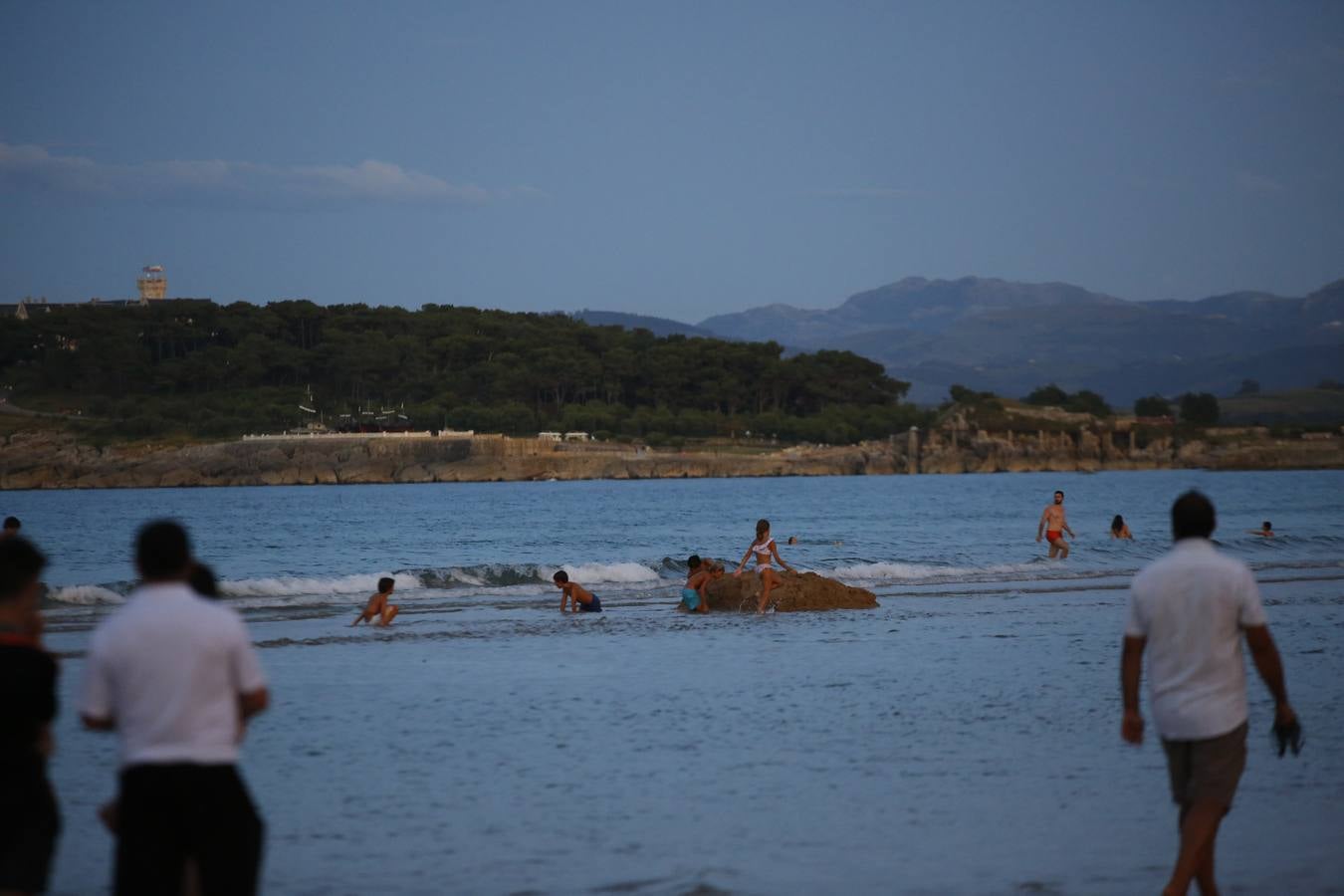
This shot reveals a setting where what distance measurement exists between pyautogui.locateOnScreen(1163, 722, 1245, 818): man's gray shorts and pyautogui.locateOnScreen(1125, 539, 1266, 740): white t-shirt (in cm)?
5

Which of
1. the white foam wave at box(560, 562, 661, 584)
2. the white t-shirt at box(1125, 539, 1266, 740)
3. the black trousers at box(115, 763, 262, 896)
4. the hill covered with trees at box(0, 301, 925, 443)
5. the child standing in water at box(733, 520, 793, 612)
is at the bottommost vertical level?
the white foam wave at box(560, 562, 661, 584)

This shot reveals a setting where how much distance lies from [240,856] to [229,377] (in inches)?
6050

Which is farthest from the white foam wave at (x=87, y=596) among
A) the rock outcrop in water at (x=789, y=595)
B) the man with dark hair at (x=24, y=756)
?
the man with dark hair at (x=24, y=756)

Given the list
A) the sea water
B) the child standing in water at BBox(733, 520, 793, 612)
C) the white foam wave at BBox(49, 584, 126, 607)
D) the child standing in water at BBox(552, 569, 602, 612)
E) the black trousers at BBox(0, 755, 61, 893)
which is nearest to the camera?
the black trousers at BBox(0, 755, 61, 893)

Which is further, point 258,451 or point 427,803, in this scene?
point 258,451

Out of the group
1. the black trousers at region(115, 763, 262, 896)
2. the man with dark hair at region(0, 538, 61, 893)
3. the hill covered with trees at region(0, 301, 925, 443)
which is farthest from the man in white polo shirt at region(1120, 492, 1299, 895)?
the hill covered with trees at region(0, 301, 925, 443)

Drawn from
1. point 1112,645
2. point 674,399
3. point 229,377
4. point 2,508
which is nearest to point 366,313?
point 229,377

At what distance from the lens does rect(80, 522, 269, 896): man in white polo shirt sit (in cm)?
452

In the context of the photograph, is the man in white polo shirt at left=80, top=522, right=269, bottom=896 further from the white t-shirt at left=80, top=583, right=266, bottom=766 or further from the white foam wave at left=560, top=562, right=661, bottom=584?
the white foam wave at left=560, top=562, right=661, bottom=584

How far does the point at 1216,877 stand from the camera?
6.71m

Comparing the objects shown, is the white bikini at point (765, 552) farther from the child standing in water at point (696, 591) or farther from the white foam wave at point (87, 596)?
the white foam wave at point (87, 596)

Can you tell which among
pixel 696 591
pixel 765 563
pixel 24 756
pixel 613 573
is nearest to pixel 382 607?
pixel 696 591

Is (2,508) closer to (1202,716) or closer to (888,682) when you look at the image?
(888,682)

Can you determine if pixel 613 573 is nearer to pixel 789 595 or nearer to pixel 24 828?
pixel 789 595
